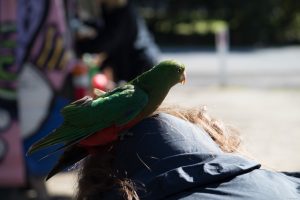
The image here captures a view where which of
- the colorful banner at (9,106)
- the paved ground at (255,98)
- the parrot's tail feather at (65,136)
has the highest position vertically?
the parrot's tail feather at (65,136)

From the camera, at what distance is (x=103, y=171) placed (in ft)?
5.74

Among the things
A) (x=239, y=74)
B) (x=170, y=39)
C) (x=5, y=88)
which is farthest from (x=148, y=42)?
(x=170, y=39)

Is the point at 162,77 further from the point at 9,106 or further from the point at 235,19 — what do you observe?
the point at 235,19

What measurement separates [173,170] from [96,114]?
0.95ft

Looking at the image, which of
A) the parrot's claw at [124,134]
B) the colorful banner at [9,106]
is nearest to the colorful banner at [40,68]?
the colorful banner at [9,106]

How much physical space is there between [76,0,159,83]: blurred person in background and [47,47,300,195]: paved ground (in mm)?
456

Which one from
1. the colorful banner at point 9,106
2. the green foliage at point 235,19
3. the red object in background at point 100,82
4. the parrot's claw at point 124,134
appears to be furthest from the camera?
the green foliage at point 235,19

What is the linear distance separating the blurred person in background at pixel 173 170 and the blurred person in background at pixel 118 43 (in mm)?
3748

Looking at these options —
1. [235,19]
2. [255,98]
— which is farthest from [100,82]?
[235,19]

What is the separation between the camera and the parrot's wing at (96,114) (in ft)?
5.90

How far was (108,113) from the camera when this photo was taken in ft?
5.93

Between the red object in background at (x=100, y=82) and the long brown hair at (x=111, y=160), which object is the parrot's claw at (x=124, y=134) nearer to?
the long brown hair at (x=111, y=160)

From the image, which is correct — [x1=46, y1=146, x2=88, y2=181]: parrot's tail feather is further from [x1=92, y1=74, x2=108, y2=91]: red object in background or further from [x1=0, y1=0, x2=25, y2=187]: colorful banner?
[x1=92, y1=74, x2=108, y2=91]: red object in background

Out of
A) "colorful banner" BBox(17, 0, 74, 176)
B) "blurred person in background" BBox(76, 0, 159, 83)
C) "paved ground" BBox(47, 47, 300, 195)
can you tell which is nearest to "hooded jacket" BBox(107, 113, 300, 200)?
"paved ground" BBox(47, 47, 300, 195)
